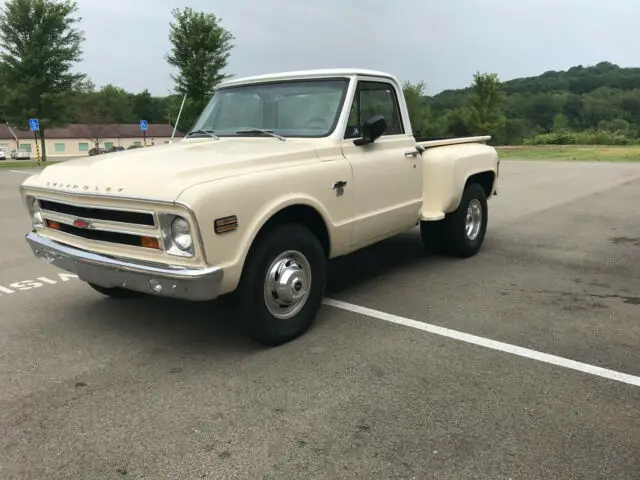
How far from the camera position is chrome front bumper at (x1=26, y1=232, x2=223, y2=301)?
11.0 feet

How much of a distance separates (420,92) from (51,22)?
23.7 m

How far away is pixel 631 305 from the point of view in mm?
4859

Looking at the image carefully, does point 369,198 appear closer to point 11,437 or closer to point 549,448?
point 549,448

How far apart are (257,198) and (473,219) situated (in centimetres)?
372

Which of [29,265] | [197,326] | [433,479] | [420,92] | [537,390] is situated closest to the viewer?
[433,479]

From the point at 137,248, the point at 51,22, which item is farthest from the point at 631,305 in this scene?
the point at 51,22

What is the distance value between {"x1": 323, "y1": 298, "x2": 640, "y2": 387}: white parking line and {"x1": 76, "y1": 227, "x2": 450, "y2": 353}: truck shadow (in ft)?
0.95

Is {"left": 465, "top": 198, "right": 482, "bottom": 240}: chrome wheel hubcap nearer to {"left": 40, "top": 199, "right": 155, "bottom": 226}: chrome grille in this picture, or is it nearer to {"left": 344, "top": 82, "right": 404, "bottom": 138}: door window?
{"left": 344, "top": 82, "right": 404, "bottom": 138}: door window

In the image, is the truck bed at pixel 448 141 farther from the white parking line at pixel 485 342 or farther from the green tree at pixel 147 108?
the green tree at pixel 147 108

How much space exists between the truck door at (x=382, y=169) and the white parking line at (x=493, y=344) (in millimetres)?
584

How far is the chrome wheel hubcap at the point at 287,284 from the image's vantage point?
3914 millimetres

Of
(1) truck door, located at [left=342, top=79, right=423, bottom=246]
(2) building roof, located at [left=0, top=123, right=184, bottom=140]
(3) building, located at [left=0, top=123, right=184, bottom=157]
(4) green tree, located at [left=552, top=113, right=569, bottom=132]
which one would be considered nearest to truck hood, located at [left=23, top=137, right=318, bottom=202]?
(1) truck door, located at [left=342, top=79, right=423, bottom=246]

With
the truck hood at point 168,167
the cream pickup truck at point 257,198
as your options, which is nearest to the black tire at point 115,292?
the cream pickup truck at point 257,198

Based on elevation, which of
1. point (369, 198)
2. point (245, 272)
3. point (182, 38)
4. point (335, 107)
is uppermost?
point (182, 38)
